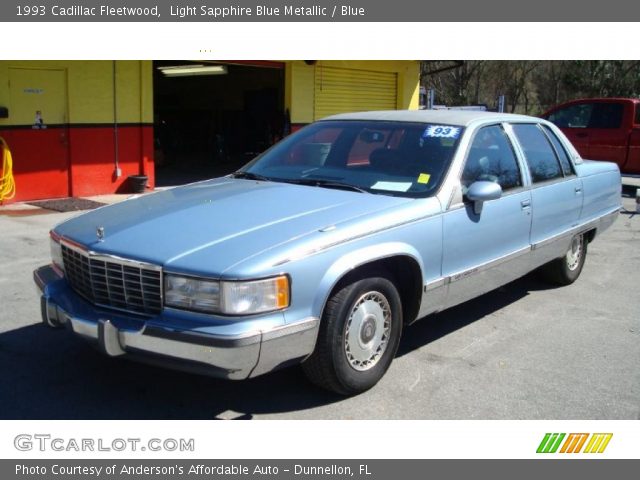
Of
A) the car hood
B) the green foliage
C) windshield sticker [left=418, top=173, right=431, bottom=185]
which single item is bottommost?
the car hood

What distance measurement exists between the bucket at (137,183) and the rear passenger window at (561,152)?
7.80 metres

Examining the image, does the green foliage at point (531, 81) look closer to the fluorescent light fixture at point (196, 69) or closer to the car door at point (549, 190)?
the fluorescent light fixture at point (196, 69)

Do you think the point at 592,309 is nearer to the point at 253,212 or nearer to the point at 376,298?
the point at 376,298

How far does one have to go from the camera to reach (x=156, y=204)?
4.48m

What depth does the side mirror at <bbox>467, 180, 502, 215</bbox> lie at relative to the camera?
15.1 feet

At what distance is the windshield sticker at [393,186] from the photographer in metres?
4.56

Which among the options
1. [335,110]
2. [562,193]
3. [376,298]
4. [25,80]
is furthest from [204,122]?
[376,298]

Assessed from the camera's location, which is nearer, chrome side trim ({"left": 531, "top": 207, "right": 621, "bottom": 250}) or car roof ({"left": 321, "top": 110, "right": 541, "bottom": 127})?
car roof ({"left": 321, "top": 110, "right": 541, "bottom": 127})

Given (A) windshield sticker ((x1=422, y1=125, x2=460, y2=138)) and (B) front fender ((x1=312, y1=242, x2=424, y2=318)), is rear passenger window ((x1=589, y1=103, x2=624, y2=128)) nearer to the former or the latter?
Answer: (A) windshield sticker ((x1=422, y1=125, x2=460, y2=138))

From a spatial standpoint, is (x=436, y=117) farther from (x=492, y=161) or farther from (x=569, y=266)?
(x=569, y=266)

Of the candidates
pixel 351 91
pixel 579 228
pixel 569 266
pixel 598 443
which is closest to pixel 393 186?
pixel 598 443

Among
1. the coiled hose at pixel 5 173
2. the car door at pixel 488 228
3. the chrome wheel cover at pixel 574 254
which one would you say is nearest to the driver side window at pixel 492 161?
the car door at pixel 488 228

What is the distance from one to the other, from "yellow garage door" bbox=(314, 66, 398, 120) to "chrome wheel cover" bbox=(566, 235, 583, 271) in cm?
967

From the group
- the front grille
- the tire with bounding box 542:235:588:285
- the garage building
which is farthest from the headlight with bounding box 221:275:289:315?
the garage building
